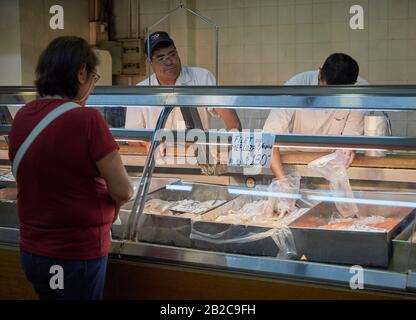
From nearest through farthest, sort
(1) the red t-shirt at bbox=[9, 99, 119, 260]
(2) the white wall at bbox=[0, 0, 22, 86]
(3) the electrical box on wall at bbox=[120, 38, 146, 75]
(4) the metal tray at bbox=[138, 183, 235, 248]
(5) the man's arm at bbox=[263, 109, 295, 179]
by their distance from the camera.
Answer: (1) the red t-shirt at bbox=[9, 99, 119, 260], (4) the metal tray at bbox=[138, 183, 235, 248], (5) the man's arm at bbox=[263, 109, 295, 179], (2) the white wall at bbox=[0, 0, 22, 86], (3) the electrical box on wall at bbox=[120, 38, 146, 75]

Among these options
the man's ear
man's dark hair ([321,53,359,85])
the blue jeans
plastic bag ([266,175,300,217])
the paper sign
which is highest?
man's dark hair ([321,53,359,85])

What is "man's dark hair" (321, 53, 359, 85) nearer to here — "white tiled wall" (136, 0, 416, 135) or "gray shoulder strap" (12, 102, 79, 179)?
"gray shoulder strap" (12, 102, 79, 179)

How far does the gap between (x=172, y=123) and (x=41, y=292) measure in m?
1.12

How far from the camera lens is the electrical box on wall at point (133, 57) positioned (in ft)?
20.4

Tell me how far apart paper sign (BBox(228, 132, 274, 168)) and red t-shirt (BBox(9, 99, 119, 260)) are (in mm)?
806

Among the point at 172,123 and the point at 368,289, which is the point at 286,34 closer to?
the point at 172,123

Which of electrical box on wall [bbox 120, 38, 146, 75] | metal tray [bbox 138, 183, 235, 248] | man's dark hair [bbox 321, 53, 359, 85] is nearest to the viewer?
metal tray [bbox 138, 183, 235, 248]

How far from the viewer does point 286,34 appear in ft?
18.7

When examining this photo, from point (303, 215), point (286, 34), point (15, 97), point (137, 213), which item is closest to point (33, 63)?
point (286, 34)

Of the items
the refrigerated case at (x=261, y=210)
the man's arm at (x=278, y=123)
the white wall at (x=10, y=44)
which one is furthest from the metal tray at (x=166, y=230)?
the white wall at (x=10, y=44)

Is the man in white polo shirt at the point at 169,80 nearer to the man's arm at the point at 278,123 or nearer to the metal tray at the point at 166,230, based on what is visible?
the man's arm at the point at 278,123

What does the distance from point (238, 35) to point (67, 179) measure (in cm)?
429

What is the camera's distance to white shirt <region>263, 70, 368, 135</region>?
112 inches

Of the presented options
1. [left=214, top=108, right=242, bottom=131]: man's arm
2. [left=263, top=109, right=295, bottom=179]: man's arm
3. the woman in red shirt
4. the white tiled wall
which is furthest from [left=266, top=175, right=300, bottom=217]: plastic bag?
the white tiled wall
